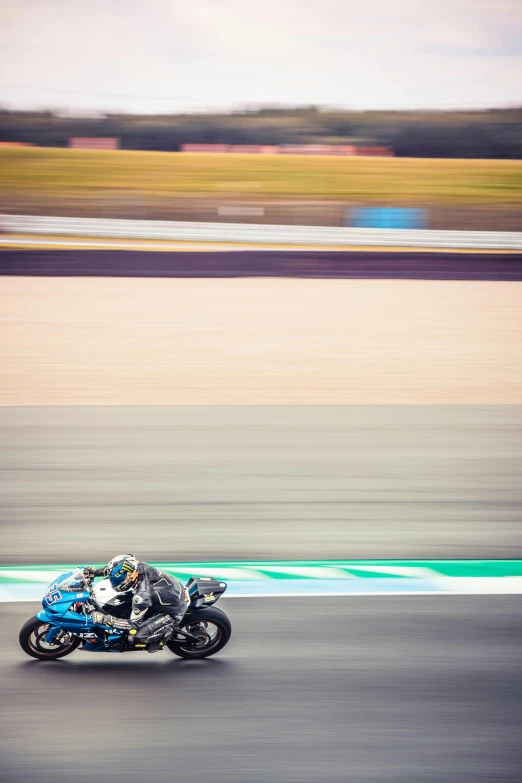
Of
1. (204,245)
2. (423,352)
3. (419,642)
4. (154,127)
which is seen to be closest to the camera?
(419,642)

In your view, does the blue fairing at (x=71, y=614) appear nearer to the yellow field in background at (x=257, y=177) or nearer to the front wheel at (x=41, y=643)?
the front wheel at (x=41, y=643)

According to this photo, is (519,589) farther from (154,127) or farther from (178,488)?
(154,127)

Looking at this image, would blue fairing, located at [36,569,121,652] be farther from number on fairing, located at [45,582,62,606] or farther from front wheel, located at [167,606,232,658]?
front wheel, located at [167,606,232,658]

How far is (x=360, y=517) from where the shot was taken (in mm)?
7094

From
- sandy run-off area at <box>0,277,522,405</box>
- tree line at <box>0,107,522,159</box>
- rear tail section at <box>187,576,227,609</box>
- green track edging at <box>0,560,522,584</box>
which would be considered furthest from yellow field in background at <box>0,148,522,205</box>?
rear tail section at <box>187,576,227,609</box>

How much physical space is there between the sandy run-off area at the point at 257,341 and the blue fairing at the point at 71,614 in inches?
234

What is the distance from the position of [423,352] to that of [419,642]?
931 centimetres

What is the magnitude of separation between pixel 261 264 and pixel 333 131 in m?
29.9

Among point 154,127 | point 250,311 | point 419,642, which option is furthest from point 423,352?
point 154,127

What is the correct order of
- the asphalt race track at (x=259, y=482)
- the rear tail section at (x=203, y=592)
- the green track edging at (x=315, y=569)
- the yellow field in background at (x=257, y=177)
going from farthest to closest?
the yellow field in background at (x=257, y=177)
the asphalt race track at (x=259, y=482)
the green track edging at (x=315, y=569)
the rear tail section at (x=203, y=592)

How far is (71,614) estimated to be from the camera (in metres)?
4.58

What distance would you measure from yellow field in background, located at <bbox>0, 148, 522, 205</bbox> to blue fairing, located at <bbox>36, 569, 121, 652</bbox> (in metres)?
40.1

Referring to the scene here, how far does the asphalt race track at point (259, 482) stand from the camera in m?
6.57

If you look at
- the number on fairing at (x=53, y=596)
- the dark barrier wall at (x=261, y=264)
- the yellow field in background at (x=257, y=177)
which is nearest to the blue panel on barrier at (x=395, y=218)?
the yellow field in background at (x=257, y=177)
